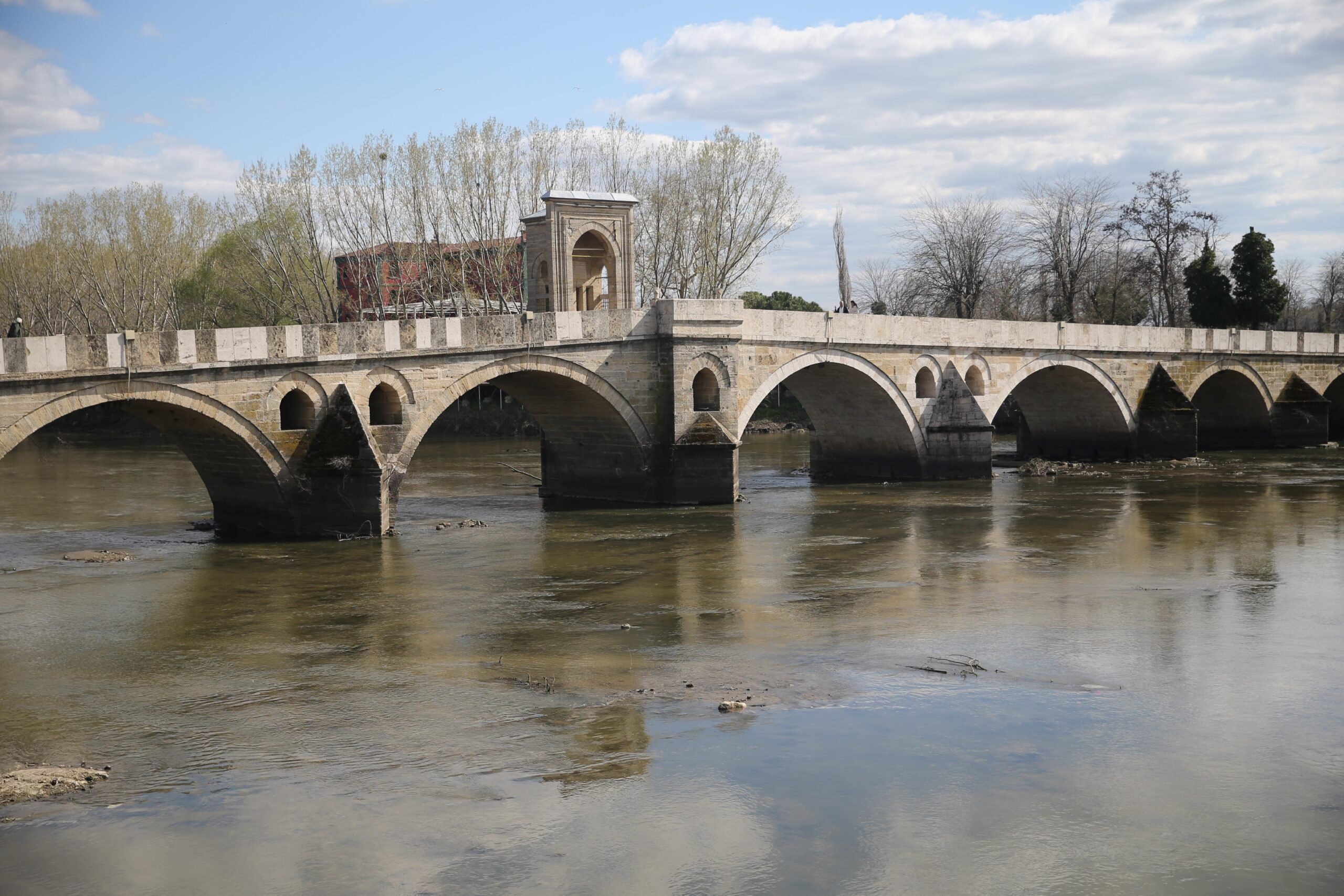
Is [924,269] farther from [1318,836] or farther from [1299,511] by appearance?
[1318,836]

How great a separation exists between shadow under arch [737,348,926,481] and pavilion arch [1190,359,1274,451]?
32.7 ft

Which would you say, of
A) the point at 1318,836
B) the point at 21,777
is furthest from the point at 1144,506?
the point at 21,777

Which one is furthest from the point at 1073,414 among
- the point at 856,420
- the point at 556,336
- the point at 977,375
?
the point at 556,336

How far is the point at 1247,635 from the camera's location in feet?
30.9

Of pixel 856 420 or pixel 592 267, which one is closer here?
pixel 592 267

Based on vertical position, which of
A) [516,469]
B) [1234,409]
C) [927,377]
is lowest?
[516,469]

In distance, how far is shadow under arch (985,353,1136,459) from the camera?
2503cm

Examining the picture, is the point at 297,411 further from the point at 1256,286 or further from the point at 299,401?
the point at 1256,286

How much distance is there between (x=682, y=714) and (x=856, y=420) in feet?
50.5

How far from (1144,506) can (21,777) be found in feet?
50.5

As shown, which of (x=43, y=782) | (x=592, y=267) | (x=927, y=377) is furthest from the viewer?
(x=927, y=377)

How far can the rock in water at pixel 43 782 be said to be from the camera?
20.0 feet

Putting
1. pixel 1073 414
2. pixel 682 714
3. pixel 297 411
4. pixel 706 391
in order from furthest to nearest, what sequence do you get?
pixel 1073 414 < pixel 706 391 < pixel 297 411 < pixel 682 714

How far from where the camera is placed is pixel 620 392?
1741 cm
